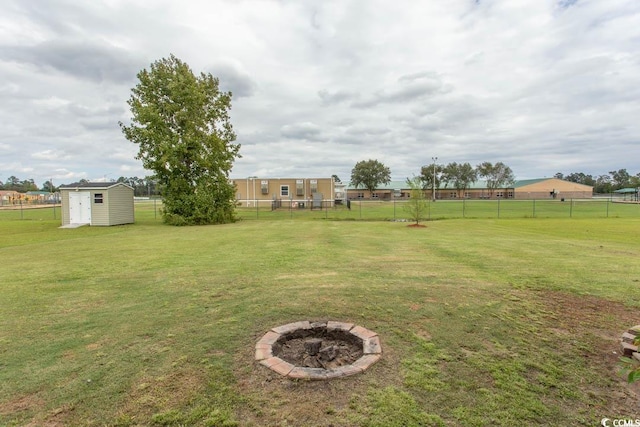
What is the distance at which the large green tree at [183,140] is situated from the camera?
1925 centimetres

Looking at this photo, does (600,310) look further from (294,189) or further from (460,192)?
(460,192)

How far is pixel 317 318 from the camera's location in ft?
13.3

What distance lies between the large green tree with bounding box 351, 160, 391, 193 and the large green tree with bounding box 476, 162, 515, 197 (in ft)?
77.1

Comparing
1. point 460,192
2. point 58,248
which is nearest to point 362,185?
point 460,192

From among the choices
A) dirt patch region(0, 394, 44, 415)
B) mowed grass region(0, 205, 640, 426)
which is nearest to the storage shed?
mowed grass region(0, 205, 640, 426)

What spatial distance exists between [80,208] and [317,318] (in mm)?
19949

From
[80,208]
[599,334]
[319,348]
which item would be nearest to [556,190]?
[80,208]

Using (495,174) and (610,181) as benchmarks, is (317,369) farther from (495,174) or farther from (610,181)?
(610,181)

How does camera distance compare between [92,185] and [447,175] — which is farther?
[447,175]

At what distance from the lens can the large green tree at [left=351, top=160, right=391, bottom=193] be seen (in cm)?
6950

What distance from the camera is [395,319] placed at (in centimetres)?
404

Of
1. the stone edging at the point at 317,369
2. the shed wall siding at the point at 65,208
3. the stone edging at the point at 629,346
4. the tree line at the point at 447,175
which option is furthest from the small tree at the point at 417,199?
the tree line at the point at 447,175

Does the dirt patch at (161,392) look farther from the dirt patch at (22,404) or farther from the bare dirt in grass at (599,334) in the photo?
the bare dirt in grass at (599,334)

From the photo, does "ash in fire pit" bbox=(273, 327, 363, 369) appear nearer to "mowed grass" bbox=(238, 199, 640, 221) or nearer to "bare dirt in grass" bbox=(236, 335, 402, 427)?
"bare dirt in grass" bbox=(236, 335, 402, 427)
